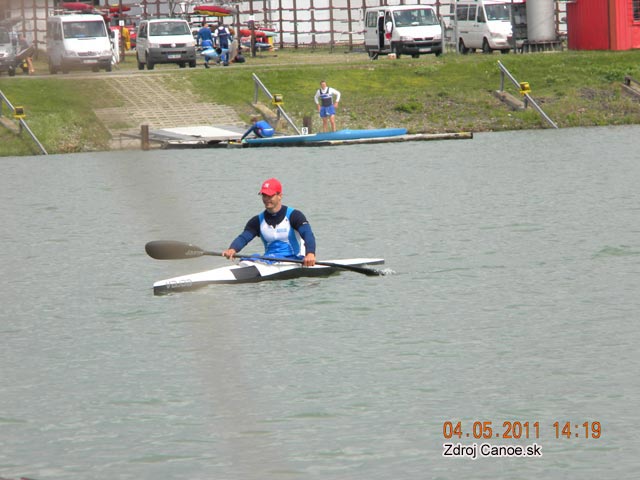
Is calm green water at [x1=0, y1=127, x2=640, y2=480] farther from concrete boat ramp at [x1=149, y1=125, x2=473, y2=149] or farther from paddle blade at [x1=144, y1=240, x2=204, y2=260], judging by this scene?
concrete boat ramp at [x1=149, y1=125, x2=473, y2=149]

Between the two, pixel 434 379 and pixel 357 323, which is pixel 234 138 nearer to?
pixel 357 323

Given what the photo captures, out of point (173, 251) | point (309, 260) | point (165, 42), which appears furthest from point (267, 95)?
point (309, 260)

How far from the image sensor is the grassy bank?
4591cm

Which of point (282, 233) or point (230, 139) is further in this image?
point (230, 139)

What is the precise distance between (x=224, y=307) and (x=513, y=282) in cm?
468

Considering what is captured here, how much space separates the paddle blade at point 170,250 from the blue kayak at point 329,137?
90.6 ft

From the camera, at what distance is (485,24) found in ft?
185

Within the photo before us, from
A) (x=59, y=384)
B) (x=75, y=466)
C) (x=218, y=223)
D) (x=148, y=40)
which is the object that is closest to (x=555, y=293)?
(x=59, y=384)

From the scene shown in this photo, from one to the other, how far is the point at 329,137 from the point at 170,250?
28.3 m

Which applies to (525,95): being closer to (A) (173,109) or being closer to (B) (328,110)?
(B) (328,110)

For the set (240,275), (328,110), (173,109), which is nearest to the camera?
(240,275)

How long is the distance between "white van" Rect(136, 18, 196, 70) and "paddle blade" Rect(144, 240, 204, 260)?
37699 mm

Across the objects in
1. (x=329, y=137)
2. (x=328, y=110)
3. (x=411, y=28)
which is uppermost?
(x=411, y=28)

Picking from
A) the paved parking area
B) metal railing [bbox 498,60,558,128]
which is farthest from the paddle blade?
metal railing [bbox 498,60,558,128]
